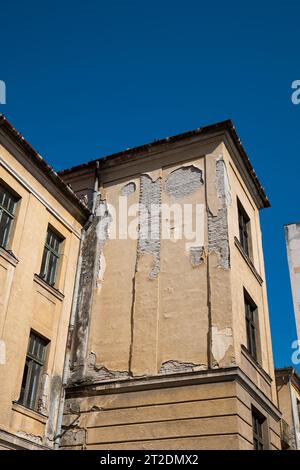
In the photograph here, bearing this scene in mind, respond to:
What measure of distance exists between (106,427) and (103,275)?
3.91 metres

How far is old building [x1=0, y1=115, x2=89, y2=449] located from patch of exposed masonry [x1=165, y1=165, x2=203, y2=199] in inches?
106

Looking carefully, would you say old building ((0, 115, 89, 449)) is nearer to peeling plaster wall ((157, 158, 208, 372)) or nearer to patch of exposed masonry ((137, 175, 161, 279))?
patch of exposed masonry ((137, 175, 161, 279))

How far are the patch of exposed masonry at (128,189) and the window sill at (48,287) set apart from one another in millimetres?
3579

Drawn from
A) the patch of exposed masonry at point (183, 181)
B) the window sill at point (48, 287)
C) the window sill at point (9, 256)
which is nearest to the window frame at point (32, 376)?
the window sill at point (48, 287)

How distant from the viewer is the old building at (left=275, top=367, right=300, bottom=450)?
76.5ft

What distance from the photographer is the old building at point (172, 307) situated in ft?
33.7

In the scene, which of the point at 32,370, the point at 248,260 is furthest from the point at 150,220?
the point at 32,370

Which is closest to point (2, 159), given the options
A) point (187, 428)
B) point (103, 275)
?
point (103, 275)

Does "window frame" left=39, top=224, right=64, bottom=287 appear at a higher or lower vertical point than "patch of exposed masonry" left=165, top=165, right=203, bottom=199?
lower

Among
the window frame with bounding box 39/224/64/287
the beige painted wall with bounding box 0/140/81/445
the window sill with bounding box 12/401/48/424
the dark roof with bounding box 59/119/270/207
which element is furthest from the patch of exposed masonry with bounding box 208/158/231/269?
the window sill with bounding box 12/401/48/424

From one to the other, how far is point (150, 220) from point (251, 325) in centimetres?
377

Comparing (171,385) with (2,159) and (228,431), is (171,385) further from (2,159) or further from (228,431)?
(2,159)

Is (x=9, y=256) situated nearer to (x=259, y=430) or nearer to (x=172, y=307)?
(x=172, y=307)
